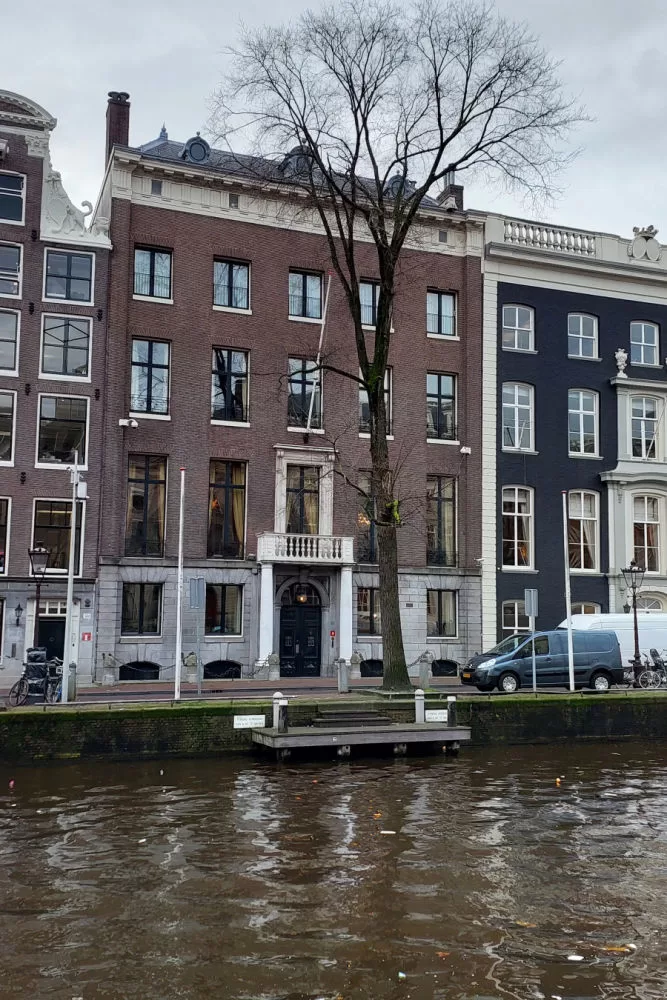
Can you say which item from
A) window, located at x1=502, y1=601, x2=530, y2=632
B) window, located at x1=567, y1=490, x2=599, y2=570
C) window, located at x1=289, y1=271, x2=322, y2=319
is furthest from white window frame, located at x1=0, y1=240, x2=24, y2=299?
window, located at x1=567, y1=490, x2=599, y2=570

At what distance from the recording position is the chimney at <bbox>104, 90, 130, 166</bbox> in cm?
3531

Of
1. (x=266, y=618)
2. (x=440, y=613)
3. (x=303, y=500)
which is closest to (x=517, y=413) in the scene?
(x=440, y=613)

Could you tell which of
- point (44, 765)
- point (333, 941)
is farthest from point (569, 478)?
point (333, 941)

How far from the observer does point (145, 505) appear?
33062 mm

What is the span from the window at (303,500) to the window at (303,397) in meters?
1.70

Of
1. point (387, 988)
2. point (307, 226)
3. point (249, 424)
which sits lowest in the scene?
point (387, 988)

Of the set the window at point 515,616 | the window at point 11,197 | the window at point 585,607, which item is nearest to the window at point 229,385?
the window at point 11,197

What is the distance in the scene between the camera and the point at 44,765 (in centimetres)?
1867

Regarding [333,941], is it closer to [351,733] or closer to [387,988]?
[387,988]

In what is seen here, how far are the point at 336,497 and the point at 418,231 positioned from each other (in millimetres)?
10804

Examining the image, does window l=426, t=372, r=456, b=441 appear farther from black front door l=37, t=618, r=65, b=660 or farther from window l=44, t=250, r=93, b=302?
black front door l=37, t=618, r=65, b=660

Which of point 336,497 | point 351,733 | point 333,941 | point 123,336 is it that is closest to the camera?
point 333,941

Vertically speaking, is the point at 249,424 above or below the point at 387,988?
above

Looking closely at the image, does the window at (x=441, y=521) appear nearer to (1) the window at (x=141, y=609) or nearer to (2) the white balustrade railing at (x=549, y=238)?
(2) the white balustrade railing at (x=549, y=238)
